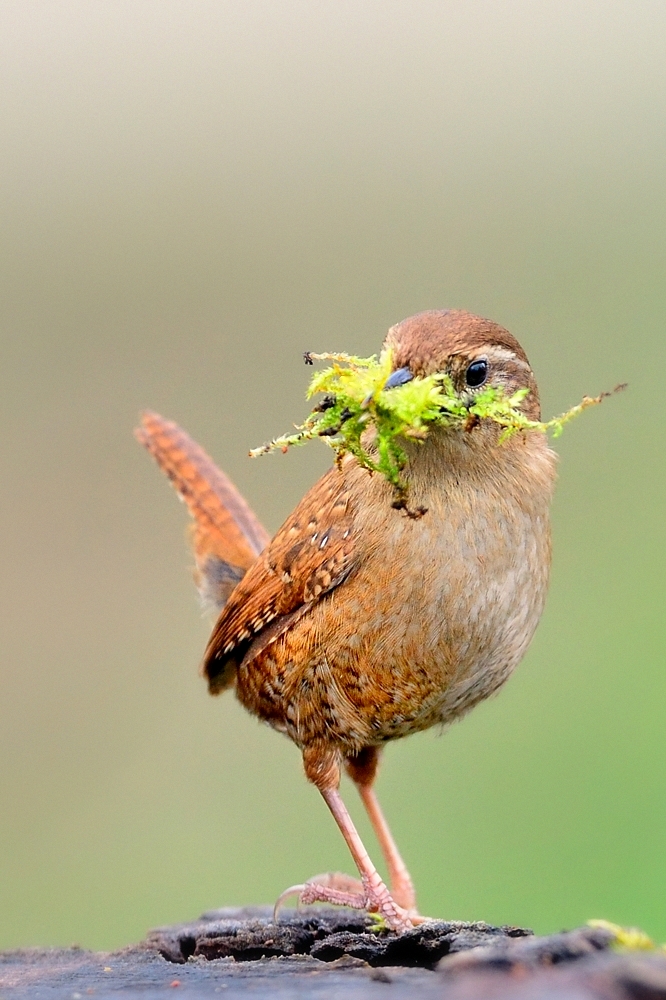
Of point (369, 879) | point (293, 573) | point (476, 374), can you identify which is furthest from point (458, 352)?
point (369, 879)

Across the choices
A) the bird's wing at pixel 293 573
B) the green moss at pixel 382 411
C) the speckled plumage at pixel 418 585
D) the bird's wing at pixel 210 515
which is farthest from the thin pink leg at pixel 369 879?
the bird's wing at pixel 210 515

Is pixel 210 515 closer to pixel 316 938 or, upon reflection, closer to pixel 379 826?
pixel 379 826

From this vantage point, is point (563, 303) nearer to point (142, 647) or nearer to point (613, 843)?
point (142, 647)

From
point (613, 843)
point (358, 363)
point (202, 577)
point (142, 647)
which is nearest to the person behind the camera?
point (358, 363)

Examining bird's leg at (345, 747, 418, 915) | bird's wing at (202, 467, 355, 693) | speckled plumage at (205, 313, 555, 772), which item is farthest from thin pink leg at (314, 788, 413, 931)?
bird's wing at (202, 467, 355, 693)

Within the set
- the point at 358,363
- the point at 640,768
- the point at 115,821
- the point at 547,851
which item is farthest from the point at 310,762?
the point at 115,821

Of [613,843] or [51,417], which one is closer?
[613,843]
